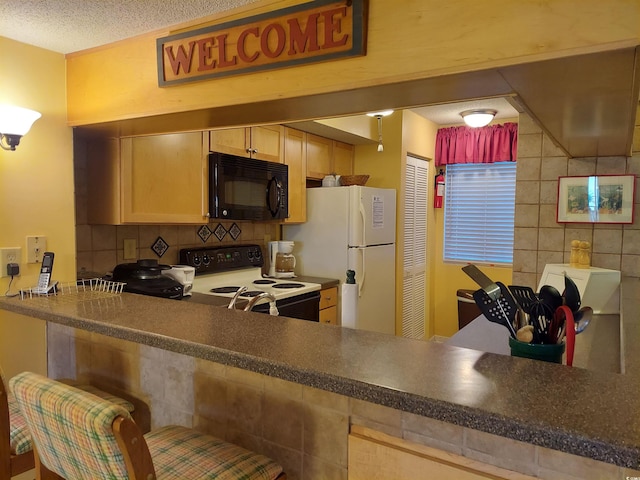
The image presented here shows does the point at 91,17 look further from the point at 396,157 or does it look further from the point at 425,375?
the point at 396,157

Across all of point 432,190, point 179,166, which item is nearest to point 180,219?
point 179,166

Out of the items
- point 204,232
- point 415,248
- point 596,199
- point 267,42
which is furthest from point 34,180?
point 415,248

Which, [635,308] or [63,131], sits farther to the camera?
[63,131]

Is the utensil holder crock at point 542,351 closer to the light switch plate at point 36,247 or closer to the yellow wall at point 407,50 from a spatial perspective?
the yellow wall at point 407,50

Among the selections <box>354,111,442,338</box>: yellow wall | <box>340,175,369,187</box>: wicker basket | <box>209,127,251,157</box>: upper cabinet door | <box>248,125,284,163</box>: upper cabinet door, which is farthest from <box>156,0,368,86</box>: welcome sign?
<box>354,111,442,338</box>: yellow wall

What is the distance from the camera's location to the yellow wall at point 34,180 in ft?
6.01

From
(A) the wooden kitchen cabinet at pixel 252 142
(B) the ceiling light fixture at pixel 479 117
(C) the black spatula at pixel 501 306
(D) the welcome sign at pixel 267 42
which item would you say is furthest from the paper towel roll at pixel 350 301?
(B) the ceiling light fixture at pixel 479 117

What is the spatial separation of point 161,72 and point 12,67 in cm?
68

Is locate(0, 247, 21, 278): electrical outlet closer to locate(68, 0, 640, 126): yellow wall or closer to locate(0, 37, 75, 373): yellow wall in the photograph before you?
locate(0, 37, 75, 373): yellow wall

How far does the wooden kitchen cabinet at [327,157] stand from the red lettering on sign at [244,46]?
2.23 meters

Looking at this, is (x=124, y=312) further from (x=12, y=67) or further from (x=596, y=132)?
(x=596, y=132)

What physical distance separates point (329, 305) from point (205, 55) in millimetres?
2299

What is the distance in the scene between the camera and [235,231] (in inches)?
136

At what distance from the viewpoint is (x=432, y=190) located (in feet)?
15.7
